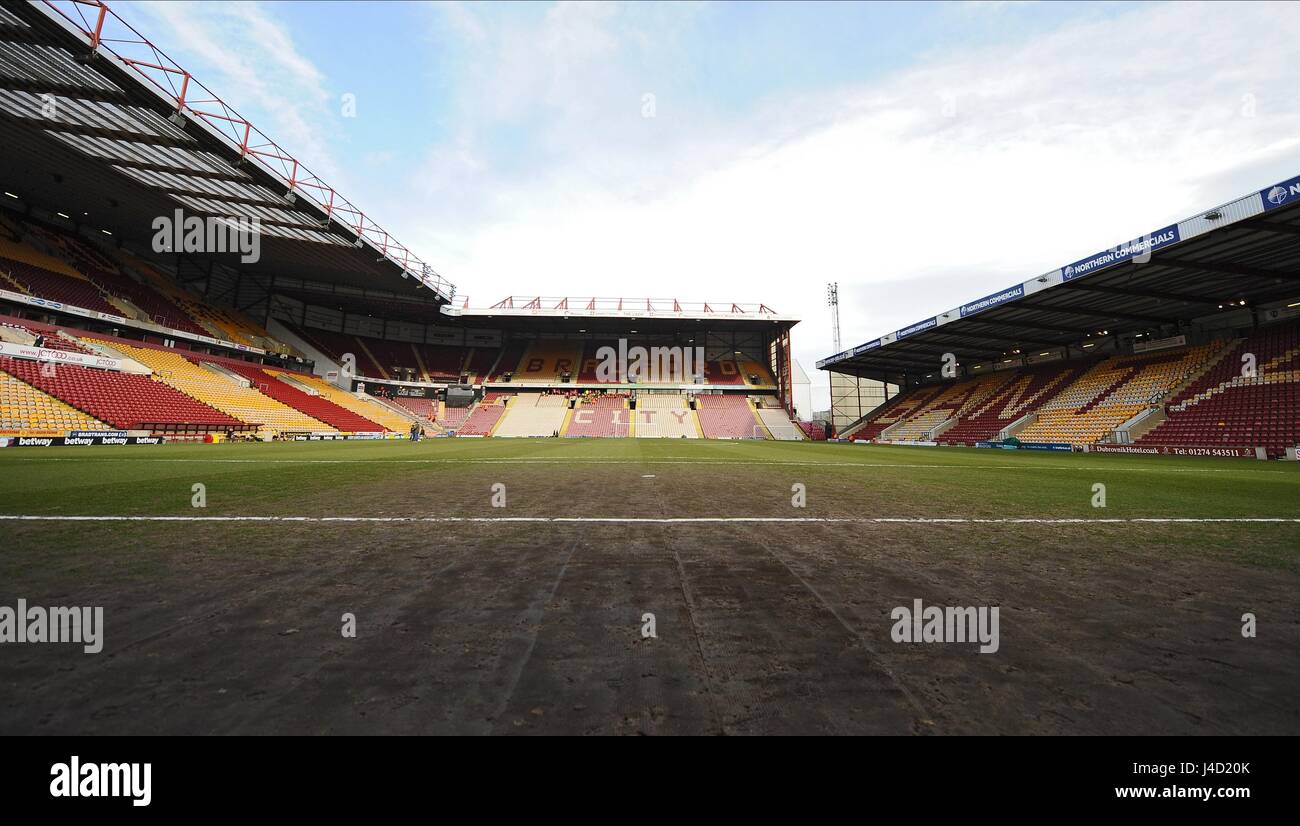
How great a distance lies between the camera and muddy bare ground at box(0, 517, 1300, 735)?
4.69 feet

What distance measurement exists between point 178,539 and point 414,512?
1845 millimetres

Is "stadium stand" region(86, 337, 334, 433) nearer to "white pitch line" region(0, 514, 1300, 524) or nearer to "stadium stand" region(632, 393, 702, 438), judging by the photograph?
"stadium stand" region(632, 393, 702, 438)

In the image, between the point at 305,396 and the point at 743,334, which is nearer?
the point at 305,396

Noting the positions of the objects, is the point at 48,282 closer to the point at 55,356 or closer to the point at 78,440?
the point at 55,356

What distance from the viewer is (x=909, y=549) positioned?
3.64 meters

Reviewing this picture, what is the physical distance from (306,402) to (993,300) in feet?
140

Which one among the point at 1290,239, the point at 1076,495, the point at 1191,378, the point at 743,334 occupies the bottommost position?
the point at 1076,495

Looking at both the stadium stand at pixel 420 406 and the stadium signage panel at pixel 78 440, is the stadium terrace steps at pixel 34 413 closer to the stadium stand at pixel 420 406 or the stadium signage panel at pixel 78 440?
the stadium signage panel at pixel 78 440

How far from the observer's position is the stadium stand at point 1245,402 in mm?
17406

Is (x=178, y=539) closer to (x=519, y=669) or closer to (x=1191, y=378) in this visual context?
(x=519, y=669)

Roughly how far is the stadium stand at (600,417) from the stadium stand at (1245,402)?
108ft

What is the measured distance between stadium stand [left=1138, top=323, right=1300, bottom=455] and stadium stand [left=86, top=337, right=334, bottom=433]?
145 feet
